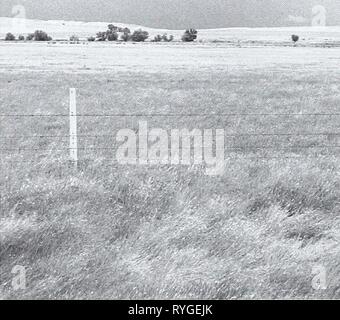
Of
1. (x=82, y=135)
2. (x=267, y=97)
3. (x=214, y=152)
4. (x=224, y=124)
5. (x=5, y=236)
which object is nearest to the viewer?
(x=5, y=236)

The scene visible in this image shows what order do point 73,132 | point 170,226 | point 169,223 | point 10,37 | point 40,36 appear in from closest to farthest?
point 170,226 < point 169,223 < point 73,132 < point 40,36 < point 10,37

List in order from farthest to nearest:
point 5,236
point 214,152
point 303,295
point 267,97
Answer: point 267,97, point 214,152, point 5,236, point 303,295

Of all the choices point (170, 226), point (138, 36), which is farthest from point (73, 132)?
point (138, 36)

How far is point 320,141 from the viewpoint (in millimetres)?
12875

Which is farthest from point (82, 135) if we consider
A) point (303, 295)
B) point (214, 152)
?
point (303, 295)

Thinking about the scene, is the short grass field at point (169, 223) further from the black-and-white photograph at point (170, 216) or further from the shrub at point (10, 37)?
the shrub at point (10, 37)

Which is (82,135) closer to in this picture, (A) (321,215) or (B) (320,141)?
(B) (320,141)

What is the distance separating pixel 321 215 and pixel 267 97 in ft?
52.2

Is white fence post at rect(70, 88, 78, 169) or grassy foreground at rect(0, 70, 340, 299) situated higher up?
white fence post at rect(70, 88, 78, 169)

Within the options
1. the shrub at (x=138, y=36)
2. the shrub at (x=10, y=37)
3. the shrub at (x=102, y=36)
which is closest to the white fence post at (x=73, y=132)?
the shrub at (x=10, y=37)

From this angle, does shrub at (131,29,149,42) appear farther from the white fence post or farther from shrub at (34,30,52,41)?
the white fence post

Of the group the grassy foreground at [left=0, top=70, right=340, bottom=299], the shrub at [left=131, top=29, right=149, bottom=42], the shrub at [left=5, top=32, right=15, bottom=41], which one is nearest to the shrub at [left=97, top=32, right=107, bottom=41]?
the shrub at [left=131, top=29, right=149, bottom=42]
